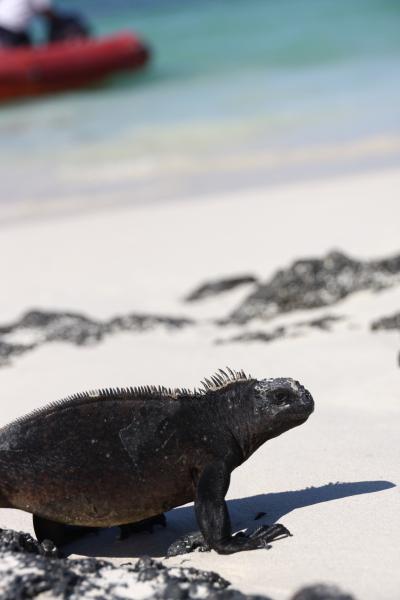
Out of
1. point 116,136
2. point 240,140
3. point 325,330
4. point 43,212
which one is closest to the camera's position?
point 325,330

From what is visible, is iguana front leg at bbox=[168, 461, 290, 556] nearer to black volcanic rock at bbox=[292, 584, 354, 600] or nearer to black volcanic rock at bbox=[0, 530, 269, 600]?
black volcanic rock at bbox=[0, 530, 269, 600]

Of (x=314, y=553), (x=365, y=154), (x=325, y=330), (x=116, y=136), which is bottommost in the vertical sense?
(x=314, y=553)

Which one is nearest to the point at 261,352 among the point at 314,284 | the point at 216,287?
the point at 314,284

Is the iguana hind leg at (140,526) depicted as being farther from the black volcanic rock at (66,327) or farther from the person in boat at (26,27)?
the person in boat at (26,27)

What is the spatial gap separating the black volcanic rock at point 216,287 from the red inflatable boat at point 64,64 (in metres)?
19.9

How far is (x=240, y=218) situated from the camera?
13203 mm

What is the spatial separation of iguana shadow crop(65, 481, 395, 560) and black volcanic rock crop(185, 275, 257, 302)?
475 cm

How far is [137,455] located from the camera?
13.9 feet

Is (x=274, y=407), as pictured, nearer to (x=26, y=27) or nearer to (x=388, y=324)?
(x=388, y=324)

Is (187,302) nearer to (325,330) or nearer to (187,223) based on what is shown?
(325,330)

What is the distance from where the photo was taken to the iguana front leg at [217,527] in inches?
163

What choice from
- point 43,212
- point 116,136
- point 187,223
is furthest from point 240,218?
point 116,136

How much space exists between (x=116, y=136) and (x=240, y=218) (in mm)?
8443

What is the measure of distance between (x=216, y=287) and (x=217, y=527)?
18.2ft
